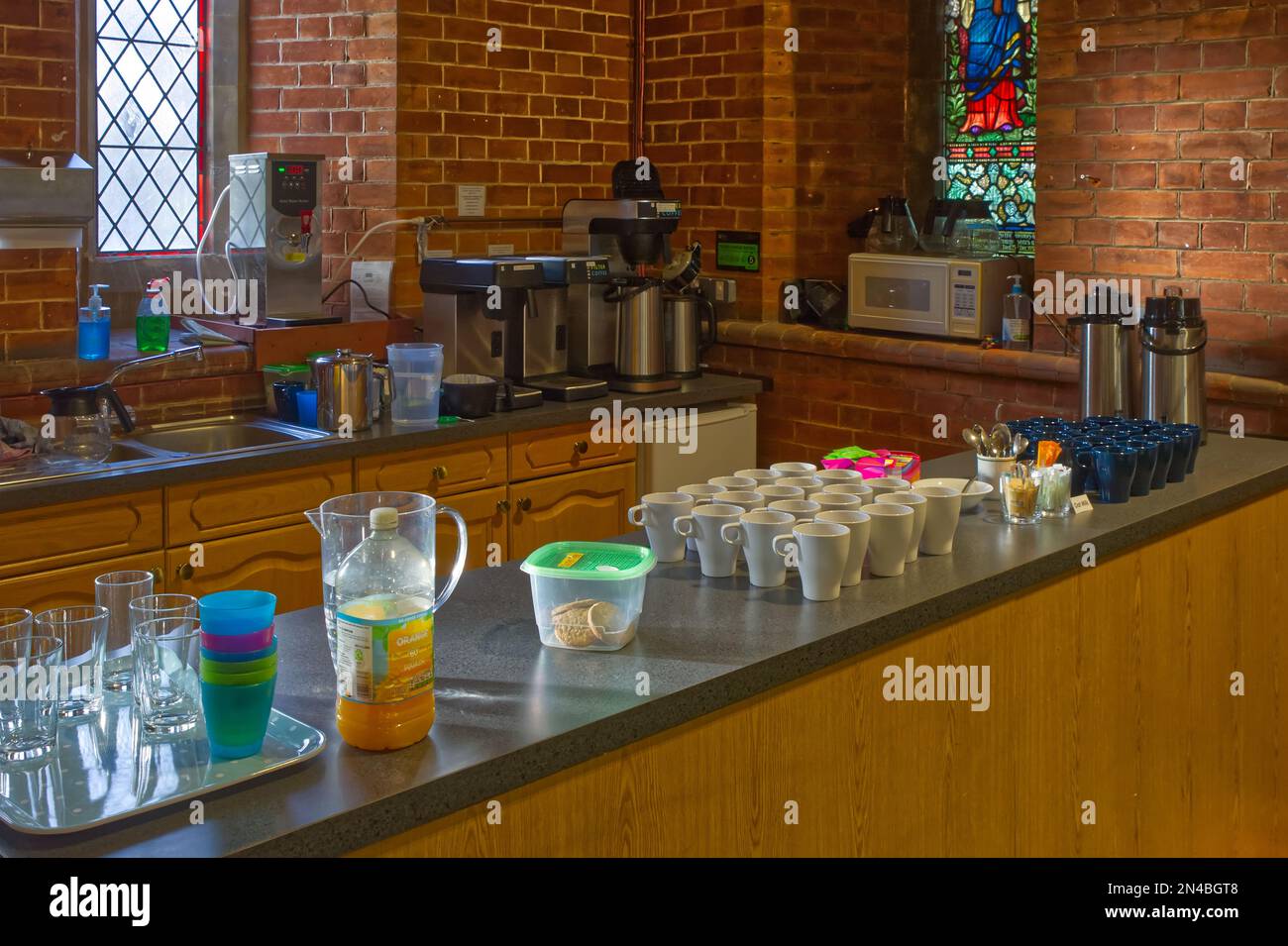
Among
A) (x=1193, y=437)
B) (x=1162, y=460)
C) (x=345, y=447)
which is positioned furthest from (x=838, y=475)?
(x=345, y=447)

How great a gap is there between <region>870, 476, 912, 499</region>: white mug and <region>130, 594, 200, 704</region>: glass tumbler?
0.95m

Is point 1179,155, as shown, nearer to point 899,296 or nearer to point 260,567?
point 899,296

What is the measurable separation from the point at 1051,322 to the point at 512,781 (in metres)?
3.16

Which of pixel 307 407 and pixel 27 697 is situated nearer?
pixel 27 697

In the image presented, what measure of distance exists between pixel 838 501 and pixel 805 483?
0.18 metres

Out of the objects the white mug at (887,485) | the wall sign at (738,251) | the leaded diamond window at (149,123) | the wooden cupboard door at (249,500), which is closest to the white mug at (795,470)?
the white mug at (887,485)

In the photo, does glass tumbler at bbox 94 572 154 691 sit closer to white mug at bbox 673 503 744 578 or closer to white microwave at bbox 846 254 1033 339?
white mug at bbox 673 503 744 578

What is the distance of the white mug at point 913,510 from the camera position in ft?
7.41

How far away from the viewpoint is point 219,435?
13.5ft

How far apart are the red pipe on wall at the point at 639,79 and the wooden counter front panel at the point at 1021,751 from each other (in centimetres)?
298

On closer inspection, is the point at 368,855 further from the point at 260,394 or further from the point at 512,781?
the point at 260,394

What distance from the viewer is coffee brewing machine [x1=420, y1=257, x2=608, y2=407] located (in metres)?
4.38

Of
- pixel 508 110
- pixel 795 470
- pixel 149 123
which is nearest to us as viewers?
pixel 795 470

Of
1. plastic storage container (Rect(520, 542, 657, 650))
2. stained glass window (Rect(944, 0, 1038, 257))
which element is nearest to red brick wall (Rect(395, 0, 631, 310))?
stained glass window (Rect(944, 0, 1038, 257))
